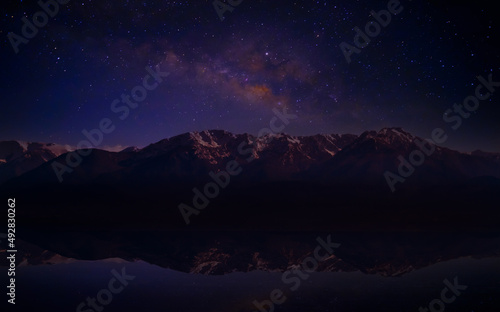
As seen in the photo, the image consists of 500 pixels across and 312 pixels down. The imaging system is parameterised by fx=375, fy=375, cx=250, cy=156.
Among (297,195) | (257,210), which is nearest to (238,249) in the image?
(257,210)

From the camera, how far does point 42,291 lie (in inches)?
1070

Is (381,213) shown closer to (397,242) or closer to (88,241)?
(397,242)

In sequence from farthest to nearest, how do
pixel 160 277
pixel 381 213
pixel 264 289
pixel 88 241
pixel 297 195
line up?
1. pixel 297 195
2. pixel 381 213
3. pixel 88 241
4. pixel 160 277
5. pixel 264 289

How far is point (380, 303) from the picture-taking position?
2300cm

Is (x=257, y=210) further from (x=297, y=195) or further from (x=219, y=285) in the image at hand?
(x=219, y=285)

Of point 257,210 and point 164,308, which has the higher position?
point 257,210

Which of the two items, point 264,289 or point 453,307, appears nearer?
point 453,307

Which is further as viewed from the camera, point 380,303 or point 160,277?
point 160,277

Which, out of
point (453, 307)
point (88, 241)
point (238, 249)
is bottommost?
point (453, 307)

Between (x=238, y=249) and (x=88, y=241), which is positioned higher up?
(x=88, y=241)

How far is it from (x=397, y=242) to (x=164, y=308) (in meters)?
40.3

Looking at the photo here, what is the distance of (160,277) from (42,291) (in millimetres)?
8698

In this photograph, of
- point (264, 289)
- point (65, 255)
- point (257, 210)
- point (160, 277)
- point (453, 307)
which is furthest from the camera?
point (257, 210)

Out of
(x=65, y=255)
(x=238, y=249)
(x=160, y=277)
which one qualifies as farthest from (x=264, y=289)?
(x=65, y=255)
